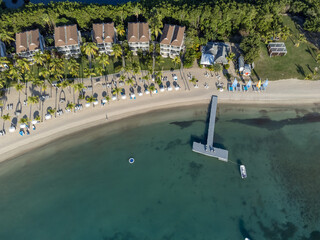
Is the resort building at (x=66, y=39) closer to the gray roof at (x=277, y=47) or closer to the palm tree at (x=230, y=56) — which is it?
the palm tree at (x=230, y=56)

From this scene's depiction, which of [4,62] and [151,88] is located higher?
[4,62]

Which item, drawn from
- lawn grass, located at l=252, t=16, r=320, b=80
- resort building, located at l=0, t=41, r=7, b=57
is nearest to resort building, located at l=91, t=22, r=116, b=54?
resort building, located at l=0, t=41, r=7, b=57

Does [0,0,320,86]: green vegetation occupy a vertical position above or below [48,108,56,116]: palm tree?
above

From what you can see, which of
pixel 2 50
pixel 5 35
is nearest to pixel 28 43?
pixel 5 35

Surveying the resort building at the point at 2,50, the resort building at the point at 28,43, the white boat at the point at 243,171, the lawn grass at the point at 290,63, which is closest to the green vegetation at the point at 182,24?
the lawn grass at the point at 290,63

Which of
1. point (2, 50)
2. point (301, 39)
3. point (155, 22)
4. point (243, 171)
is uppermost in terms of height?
point (155, 22)

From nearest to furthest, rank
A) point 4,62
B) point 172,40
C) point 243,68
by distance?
1. point 4,62
2. point 172,40
3. point 243,68

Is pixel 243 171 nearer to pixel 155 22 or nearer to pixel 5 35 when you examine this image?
pixel 155 22

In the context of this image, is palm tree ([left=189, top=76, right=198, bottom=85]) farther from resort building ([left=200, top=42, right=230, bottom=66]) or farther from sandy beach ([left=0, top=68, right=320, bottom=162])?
resort building ([left=200, top=42, right=230, bottom=66])
